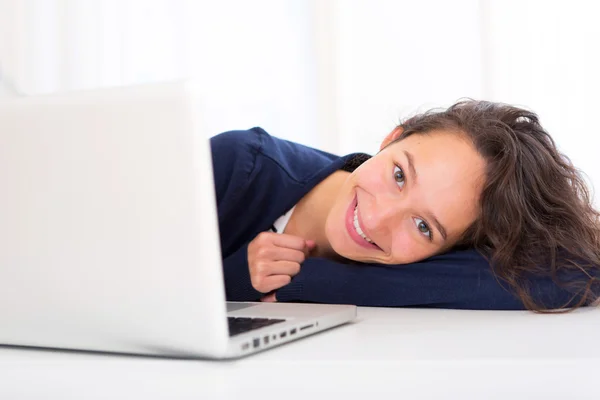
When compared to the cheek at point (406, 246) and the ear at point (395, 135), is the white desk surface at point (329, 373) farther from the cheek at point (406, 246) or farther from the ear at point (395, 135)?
the ear at point (395, 135)

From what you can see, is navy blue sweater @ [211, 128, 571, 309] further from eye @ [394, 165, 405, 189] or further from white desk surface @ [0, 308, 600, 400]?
white desk surface @ [0, 308, 600, 400]

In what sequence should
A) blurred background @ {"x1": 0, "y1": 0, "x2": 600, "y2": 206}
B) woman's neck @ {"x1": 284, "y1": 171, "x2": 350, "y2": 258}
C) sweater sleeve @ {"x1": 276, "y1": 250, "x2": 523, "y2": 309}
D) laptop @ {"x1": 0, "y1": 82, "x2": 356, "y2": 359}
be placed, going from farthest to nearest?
1. blurred background @ {"x1": 0, "y1": 0, "x2": 600, "y2": 206}
2. woman's neck @ {"x1": 284, "y1": 171, "x2": 350, "y2": 258}
3. sweater sleeve @ {"x1": 276, "y1": 250, "x2": 523, "y2": 309}
4. laptop @ {"x1": 0, "y1": 82, "x2": 356, "y2": 359}

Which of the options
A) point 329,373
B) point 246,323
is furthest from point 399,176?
point 329,373

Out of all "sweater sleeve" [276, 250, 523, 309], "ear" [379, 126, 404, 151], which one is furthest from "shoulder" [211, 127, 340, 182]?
"sweater sleeve" [276, 250, 523, 309]

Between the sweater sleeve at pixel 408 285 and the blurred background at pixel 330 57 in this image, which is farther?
the blurred background at pixel 330 57

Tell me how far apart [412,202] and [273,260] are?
0.87 ft

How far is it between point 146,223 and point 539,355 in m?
0.38

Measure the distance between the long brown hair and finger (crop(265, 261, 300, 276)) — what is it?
0.30 metres

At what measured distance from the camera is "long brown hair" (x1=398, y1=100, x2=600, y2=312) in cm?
122

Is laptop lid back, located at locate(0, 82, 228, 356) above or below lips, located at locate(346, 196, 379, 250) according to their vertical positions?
above

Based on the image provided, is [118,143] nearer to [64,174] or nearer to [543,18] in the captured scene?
[64,174]

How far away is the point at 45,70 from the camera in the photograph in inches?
114

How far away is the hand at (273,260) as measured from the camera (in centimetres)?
131

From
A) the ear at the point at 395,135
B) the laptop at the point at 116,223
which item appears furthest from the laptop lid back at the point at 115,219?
the ear at the point at 395,135
